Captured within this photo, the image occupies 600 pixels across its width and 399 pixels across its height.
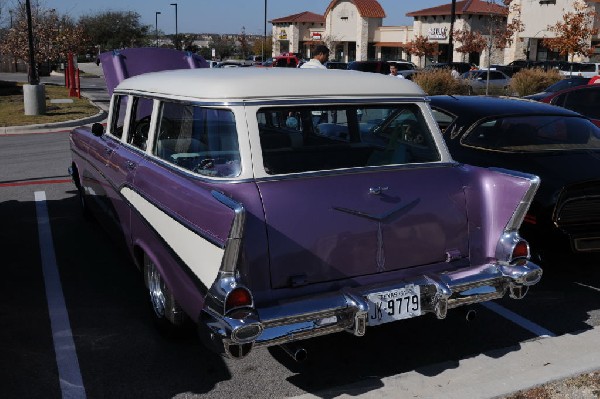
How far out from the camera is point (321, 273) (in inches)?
136

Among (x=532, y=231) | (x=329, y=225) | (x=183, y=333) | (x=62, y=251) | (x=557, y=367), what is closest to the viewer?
(x=329, y=225)

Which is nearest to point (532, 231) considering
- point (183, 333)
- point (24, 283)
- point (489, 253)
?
point (489, 253)

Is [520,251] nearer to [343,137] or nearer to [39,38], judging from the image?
[343,137]

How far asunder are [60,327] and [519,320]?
3417mm

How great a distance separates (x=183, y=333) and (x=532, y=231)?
294 centimetres

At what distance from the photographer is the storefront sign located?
51.2m

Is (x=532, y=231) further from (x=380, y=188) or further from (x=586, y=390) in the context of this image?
(x=380, y=188)

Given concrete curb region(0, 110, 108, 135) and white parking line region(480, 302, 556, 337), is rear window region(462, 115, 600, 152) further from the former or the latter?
concrete curb region(0, 110, 108, 135)

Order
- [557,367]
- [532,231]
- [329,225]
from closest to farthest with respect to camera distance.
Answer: [329,225], [557,367], [532,231]

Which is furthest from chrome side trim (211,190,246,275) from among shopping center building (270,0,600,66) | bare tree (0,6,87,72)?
shopping center building (270,0,600,66)

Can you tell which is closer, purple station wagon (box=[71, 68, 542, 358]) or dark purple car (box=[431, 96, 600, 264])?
purple station wagon (box=[71, 68, 542, 358])

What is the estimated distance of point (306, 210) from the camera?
3.40 meters

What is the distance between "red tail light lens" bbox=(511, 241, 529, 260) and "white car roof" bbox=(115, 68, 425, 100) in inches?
47.8

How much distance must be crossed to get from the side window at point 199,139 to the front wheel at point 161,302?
758 millimetres
